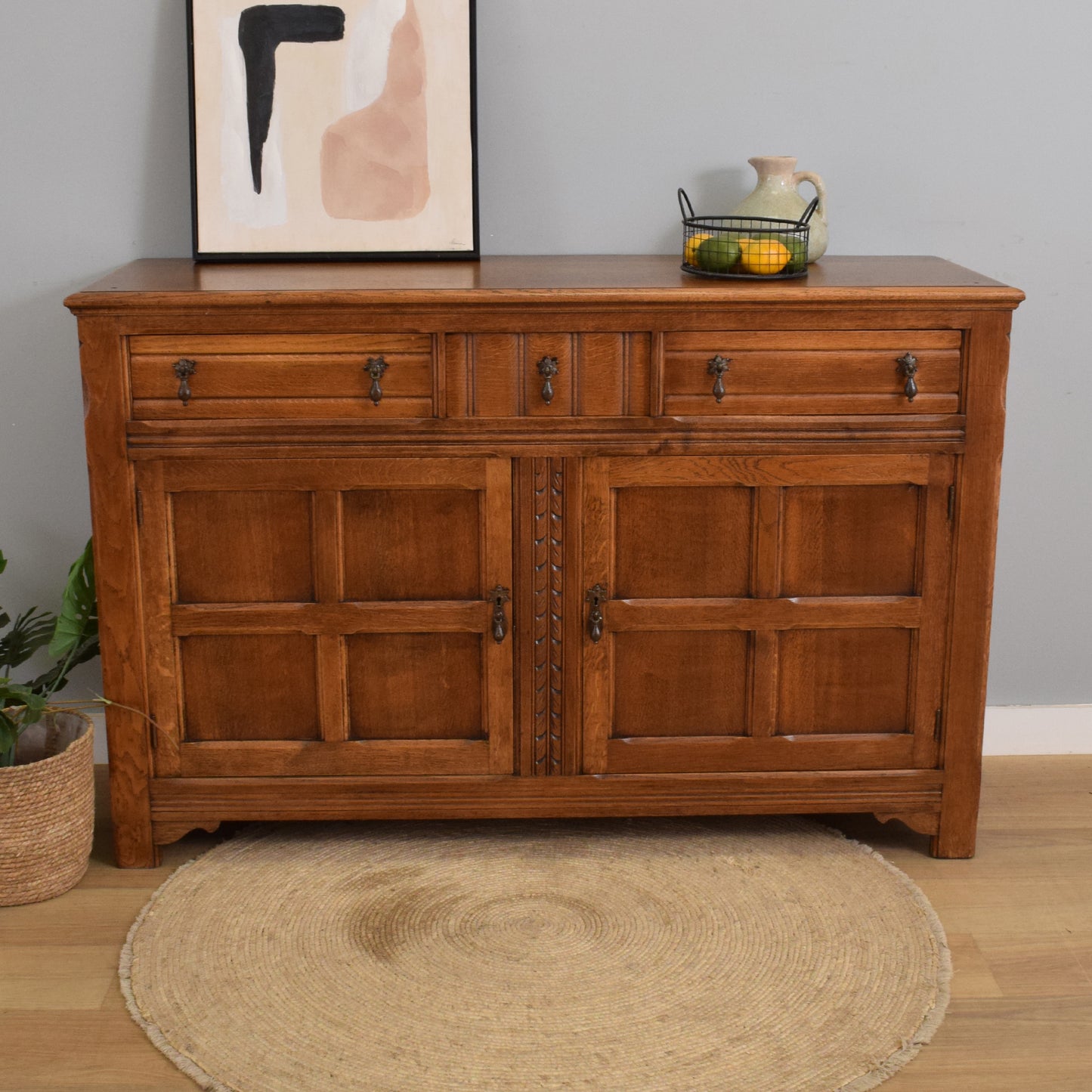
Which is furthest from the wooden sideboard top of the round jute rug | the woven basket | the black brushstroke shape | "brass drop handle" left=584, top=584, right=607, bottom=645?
the round jute rug

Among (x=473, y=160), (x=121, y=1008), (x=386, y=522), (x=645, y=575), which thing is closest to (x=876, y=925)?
(x=645, y=575)

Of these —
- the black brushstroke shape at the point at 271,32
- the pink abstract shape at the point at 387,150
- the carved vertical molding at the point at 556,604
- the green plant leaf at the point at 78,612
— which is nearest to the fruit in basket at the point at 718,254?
the carved vertical molding at the point at 556,604

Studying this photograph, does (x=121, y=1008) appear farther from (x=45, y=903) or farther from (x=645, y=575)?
(x=645, y=575)

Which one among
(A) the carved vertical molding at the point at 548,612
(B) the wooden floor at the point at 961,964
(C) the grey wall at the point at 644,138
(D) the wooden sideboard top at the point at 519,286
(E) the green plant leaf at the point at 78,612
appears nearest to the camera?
(B) the wooden floor at the point at 961,964

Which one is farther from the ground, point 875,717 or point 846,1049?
point 875,717

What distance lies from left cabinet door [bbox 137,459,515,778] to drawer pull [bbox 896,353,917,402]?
0.68 meters

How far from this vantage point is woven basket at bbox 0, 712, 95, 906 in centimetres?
224

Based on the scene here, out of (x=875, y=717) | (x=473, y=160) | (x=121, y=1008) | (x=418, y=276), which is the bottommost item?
(x=121, y=1008)

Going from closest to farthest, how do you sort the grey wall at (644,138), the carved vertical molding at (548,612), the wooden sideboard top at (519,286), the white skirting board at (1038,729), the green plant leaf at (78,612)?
the wooden sideboard top at (519,286), the carved vertical molding at (548,612), the green plant leaf at (78,612), the grey wall at (644,138), the white skirting board at (1038,729)

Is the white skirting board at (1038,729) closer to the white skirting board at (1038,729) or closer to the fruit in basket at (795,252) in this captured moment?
the white skirting board at (1038,729)

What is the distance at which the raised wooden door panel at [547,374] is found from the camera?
2209 millimetres

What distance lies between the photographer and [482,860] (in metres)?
2.43

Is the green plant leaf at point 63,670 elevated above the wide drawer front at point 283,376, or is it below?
below

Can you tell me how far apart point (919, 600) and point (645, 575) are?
47 centimetres
